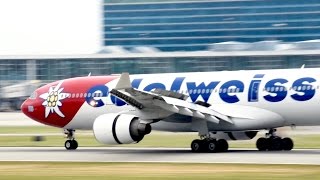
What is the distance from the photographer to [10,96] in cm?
11525

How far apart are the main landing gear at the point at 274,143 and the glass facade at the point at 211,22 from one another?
144m

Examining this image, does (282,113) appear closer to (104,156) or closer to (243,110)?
(243,110)

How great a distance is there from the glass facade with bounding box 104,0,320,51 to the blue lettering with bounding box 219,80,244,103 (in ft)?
478

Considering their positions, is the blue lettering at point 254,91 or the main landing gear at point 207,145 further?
the main landing gear at point 207,145

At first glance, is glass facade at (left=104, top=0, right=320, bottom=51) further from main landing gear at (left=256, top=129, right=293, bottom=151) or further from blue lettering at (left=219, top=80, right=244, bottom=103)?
blue lettering at (left=219, top=80, right=244, bottom=103)

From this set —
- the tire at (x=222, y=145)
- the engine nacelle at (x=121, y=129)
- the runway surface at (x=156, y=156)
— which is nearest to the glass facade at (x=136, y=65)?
the runway surface at (x=156, y=156)

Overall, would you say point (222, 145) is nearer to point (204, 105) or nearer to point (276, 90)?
point (204, 105)

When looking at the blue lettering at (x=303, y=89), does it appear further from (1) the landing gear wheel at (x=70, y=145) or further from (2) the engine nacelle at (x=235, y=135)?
(1) the landing gear wheel at (x=70, y=145)

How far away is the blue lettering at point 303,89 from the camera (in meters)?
36.7

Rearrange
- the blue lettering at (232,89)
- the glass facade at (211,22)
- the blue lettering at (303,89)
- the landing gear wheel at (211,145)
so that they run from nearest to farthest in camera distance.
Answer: the blue lettering at (303,89) → the landing gear wheel at (211,145) → the blue lettering at (232,89) → the glass facade at (211,22)

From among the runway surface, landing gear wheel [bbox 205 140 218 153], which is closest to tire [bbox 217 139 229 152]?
landing gear wheel [bbox 205 140 218 153]

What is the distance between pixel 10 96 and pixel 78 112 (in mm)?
74427

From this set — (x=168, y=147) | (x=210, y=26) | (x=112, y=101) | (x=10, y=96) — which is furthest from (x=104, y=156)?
(x=210, y=26)

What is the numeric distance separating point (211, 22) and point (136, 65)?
79816 mm
